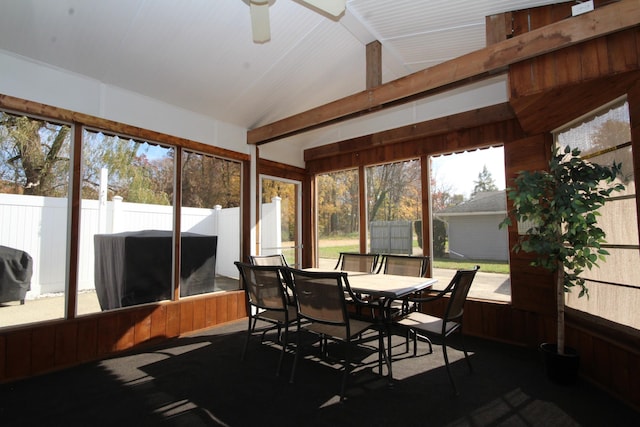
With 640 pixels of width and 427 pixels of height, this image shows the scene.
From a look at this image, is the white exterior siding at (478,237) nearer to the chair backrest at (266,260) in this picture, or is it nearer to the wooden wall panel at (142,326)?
the chair backrest at (266,260)

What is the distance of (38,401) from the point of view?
2.43 metres

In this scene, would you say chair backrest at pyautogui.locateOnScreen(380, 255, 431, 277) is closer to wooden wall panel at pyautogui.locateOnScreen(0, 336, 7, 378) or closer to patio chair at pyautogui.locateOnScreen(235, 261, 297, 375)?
patio chair at pyautogui.locateOnScreen(235, 261, 297, 375)

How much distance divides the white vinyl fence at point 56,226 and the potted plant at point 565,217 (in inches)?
156

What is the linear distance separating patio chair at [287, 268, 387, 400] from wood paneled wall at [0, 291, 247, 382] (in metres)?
1.91

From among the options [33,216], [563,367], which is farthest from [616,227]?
[33,216]

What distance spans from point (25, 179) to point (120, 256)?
114cm

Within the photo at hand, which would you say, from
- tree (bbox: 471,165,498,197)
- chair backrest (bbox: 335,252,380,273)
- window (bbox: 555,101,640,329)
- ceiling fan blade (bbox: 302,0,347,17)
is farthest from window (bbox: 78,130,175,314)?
window (bbox: 555,101,640,329)

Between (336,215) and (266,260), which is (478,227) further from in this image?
(266,260)

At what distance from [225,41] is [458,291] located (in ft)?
10.5

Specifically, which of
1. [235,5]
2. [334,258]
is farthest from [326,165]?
[235,5]

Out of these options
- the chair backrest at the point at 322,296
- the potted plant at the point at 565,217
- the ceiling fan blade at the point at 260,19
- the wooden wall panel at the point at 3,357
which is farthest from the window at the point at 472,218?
the wooden wall panel at the point at 3,357

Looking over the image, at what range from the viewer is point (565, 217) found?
253 cm

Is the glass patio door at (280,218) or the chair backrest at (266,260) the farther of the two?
the glass patio door at (280,218)

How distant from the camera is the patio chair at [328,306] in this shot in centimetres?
245
